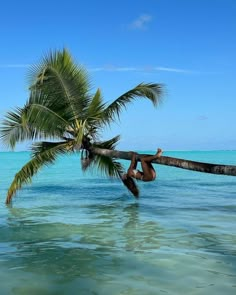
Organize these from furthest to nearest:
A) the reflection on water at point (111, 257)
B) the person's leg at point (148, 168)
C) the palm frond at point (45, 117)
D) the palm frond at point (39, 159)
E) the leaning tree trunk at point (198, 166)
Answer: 1. the palm frond at point (39, 159)
2. the palm frond at point (45, 117)
3. the person's leg at point (148, 168)
4. the leaning tree trunk at point (198, 166)
5. the reflection on water at point (111, 257)

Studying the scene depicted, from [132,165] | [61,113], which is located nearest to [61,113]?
[61,113]

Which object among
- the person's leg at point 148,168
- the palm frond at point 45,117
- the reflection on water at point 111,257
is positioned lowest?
the reflection on water at point 111,257

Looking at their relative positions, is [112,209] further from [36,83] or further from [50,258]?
[50,258]

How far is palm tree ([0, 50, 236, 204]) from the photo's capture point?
12695 mm

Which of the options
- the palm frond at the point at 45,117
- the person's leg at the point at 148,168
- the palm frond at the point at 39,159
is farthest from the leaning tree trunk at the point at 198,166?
the palm frond at the point at 39,159

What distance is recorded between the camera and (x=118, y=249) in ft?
29.2

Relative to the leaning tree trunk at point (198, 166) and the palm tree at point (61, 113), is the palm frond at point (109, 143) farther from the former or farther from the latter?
the leaning tree trunk at point (198, 166)

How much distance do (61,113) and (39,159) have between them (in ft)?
5.73

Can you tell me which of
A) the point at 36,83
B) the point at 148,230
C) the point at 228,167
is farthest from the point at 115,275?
the point at 36,83

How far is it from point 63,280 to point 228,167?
10.7 ft

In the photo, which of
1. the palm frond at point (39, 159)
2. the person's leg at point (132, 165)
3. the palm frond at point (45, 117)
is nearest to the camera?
the person's leg at point (132, 165)

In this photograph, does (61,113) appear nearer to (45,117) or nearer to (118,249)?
(45,117)

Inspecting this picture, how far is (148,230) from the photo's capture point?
36.7ft

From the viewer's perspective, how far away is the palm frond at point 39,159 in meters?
13.2
